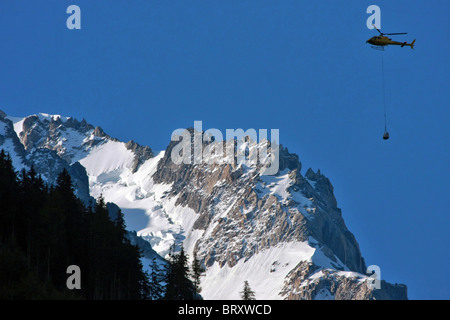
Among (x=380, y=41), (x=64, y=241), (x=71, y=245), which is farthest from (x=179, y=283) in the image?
(x=380, y=41)

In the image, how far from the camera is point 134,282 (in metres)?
104

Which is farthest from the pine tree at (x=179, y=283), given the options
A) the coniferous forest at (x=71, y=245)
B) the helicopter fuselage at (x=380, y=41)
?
the helicopter fuselage at (x=380, y=41)

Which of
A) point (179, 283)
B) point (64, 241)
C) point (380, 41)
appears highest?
point (380, 41)

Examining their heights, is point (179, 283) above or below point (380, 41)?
below

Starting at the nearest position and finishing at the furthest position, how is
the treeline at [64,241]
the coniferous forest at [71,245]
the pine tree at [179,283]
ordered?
the treeline at [64,241] → the coniferous forest at [71,245] → the pine tree at [179,283]

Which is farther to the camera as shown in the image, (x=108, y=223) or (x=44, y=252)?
Result: (x=108, y=223)

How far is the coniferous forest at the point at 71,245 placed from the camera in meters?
94.5

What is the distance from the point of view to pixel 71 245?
10006 centimetres

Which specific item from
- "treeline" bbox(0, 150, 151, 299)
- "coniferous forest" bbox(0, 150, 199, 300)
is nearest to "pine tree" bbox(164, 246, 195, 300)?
"coniferous forest" bbox(0, 150, 199, 300)

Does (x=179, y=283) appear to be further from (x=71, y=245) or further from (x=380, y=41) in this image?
(x=380, y=41)

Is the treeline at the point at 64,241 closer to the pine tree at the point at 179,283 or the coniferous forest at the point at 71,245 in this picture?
the coniferous forest at the point at 71,245
